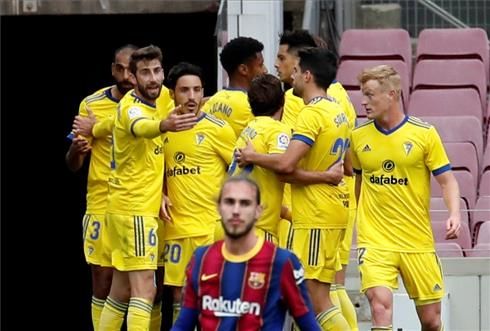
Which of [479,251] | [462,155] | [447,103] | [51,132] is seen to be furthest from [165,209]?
[51,132]

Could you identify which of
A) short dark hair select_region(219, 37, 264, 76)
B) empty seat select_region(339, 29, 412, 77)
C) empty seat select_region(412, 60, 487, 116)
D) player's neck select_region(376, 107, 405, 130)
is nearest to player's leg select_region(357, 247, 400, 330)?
player's neck select_region(376, 107, 405, 130)

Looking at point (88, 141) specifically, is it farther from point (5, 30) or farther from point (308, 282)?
point (5, 30)

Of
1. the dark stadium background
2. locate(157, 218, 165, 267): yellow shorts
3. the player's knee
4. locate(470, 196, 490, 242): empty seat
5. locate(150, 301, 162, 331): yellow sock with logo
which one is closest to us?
the player's knee

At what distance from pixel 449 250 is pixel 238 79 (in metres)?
2.38

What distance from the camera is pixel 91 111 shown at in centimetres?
1353

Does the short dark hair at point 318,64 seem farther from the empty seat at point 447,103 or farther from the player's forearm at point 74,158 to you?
the empty seat at point 447,103

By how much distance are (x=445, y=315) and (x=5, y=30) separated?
23.7ft

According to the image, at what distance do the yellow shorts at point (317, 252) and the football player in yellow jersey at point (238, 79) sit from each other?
3.71ft

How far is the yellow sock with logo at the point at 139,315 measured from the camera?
1228 centimetres

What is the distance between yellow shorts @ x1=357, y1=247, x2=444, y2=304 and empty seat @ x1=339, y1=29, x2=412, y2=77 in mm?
5756

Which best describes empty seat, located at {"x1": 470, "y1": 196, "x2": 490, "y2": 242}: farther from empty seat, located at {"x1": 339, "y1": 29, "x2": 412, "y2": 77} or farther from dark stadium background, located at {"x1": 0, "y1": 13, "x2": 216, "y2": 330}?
dark stadium background, located at {"x1": 0, "y1": 13, "x2": 216, "y2": 330}

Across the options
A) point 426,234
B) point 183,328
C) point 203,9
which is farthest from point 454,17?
point 183,328

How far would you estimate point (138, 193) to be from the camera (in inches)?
489

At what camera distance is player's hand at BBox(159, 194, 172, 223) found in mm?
12523
